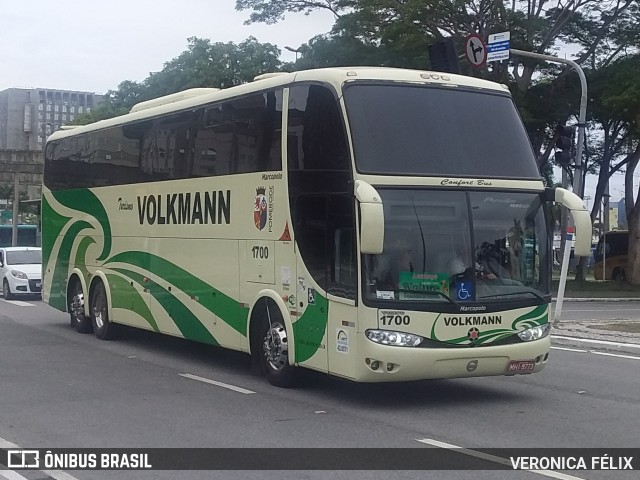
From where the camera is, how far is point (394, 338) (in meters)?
10.7

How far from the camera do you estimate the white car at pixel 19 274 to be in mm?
30500

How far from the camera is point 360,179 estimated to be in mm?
10812

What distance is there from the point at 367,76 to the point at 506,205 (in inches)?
83.1

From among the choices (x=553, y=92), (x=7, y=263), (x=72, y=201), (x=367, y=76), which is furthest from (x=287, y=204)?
(x=553, y=92)

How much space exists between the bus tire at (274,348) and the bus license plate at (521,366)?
262 centimetres

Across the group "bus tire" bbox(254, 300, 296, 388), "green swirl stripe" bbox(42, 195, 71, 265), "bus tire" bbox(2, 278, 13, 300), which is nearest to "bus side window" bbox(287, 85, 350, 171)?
"bus tire" bbox(254, 300, 296, 388)

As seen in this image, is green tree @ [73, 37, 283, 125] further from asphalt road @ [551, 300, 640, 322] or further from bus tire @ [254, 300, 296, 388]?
bus tire @ [254, 300, 296, 388]

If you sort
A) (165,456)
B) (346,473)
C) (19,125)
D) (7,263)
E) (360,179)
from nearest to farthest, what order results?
1. (346,473)
2. (165,456)
3. (360,179)
4. (7,263)
5. (19,125)

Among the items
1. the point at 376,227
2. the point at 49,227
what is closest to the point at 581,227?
the point at 376,227

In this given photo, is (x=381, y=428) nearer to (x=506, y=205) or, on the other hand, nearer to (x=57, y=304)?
(x=506, y=205)

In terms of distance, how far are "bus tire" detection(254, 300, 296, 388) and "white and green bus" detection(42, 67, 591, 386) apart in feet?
0.09

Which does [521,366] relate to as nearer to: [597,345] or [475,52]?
[597,345]

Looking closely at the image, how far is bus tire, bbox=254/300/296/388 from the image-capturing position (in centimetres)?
1237

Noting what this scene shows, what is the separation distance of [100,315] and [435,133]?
9.32 meters
